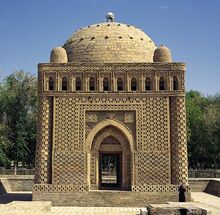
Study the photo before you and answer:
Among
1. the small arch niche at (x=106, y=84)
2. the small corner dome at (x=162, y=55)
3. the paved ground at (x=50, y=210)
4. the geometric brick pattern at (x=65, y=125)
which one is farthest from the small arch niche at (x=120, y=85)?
the paved ground at (x=50, y=210)

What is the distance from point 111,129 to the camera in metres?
18.0

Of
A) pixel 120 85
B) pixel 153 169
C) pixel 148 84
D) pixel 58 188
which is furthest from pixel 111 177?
pixel 148 84

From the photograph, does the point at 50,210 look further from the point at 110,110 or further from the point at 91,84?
the point at 91,84

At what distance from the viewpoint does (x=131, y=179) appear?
57.0ft

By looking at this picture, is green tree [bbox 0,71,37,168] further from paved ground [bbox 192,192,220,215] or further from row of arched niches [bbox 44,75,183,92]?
paved ground [bbox 192,192,220,215]

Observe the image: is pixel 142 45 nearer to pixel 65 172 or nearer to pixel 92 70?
pixel 92 70

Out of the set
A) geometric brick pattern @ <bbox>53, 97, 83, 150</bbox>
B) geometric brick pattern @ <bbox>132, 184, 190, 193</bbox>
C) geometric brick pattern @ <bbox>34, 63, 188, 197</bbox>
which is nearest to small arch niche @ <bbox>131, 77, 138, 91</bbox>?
geometric brick pattern @ <bbox>34, 63, 188, 197</bbox>

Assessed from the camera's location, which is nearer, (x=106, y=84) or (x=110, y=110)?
(x=110, y=110)

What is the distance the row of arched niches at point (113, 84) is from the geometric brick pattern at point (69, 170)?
3.35 meters

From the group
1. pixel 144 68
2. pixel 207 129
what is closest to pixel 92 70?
pixel 144 68

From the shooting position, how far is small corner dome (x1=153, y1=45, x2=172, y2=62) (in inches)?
723

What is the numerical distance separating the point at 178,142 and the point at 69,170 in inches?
204

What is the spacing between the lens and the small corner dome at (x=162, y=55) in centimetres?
1838

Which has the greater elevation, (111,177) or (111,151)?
(111,151)
